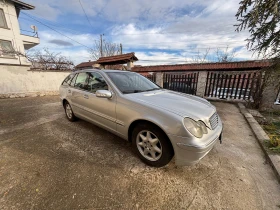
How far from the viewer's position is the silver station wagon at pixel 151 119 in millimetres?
1672

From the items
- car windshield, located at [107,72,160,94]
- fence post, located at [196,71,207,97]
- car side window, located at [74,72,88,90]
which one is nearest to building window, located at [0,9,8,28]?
car side window, located at [74,72,88,90]

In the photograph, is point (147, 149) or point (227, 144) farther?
point (227, 144)

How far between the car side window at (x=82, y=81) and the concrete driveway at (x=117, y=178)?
123 cm

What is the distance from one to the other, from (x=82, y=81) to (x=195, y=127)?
9.06 feet

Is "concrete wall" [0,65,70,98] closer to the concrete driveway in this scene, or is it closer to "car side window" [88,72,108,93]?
the concrete driveway

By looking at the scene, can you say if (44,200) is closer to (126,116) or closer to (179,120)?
(126,116)

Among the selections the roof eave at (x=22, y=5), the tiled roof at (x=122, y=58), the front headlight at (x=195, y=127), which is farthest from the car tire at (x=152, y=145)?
the roof eave at (x=22, y=5)

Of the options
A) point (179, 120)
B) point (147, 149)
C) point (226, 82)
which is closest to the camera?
point (179, 120)

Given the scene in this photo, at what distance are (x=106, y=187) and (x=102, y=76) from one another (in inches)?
77.6

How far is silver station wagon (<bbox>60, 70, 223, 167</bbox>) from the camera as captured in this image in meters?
1.67

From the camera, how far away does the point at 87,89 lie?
2939 millimetres

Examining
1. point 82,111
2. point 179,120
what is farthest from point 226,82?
point 82,111

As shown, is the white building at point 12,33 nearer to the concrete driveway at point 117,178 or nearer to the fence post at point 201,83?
the concrete driveway at point 117,178

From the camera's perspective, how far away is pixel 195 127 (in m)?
1.70
